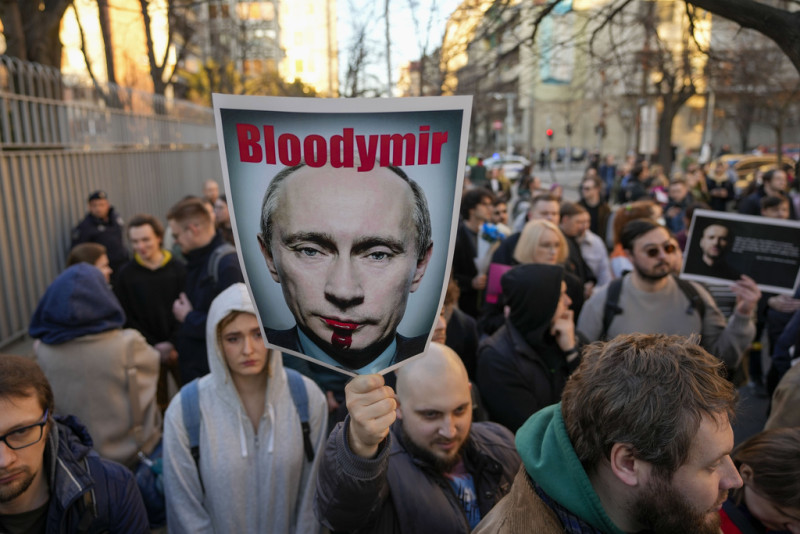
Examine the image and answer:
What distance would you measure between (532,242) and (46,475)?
361 cm

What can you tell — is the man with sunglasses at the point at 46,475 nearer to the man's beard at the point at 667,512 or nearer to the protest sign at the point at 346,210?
the protest sign at the point at 346,210

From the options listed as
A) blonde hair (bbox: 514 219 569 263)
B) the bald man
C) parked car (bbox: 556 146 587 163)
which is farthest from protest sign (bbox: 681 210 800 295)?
parked car (bbox: 556 146 587 163)

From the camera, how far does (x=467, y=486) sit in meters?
2.56

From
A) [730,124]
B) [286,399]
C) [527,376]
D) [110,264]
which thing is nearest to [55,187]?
[110,264]

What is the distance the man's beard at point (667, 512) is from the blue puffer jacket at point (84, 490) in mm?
1787

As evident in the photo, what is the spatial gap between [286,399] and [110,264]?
17.1 feet

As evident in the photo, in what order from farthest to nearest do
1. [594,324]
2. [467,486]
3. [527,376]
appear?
1. [594,324]
2. [527,376]
3. [467,486]

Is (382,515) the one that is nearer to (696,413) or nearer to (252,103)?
(696,413)

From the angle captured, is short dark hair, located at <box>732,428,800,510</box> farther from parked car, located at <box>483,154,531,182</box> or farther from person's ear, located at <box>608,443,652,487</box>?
parked car, located at <box>483,154,531,182</box>

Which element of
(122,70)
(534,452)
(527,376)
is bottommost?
(527,376)

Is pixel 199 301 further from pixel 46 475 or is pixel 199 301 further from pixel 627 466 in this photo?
pixel 627 466

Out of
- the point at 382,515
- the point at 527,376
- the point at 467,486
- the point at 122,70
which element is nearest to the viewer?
A: the point at 382,515

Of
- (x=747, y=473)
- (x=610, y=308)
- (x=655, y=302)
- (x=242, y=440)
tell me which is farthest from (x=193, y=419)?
(x=655, y=302)

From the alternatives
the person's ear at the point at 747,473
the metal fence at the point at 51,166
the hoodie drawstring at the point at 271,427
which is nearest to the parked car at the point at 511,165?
the metal fence at the point at 51,166
